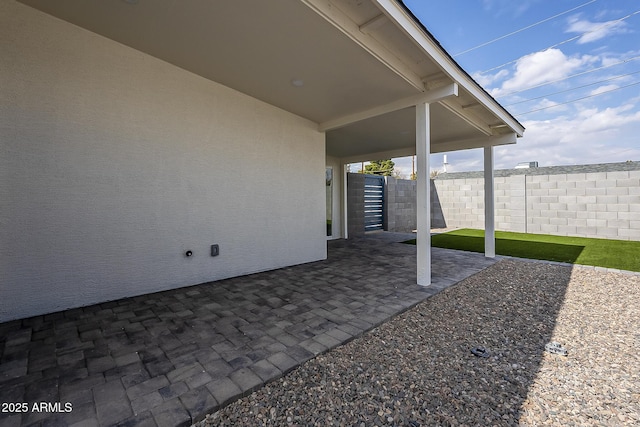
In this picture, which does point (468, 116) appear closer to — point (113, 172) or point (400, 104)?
point (400, 104)

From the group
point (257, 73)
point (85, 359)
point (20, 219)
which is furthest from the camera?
point (257, 73)

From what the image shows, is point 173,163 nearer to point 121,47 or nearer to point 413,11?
point 121,47

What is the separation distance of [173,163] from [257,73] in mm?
1741

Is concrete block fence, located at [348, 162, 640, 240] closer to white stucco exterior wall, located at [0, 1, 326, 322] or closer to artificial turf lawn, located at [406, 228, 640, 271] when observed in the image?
artificial turf lawn, located at [406, 228, 640, 271]

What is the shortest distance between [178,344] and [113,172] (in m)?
2.32

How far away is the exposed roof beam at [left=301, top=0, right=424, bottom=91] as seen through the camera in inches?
98.8

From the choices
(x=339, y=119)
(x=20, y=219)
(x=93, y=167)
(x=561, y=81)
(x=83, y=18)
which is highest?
(x=561, y=81)

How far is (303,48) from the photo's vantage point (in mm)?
3076

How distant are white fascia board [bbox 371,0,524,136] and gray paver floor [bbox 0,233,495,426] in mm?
3067

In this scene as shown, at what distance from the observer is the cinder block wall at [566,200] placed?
8.48 metres

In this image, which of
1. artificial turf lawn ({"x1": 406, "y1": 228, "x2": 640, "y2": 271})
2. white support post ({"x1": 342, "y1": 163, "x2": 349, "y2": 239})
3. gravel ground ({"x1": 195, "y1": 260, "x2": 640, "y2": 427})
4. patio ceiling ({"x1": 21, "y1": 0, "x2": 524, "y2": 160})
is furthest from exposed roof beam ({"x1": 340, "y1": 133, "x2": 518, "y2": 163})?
gravel ground ({"x1": 195, "y1": 260, "x2": 640, "y2": 427})

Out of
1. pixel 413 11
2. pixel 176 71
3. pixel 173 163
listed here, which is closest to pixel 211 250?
pixel 173 163

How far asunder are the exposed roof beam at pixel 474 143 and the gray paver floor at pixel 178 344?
389cm

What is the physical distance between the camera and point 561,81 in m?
11.9
